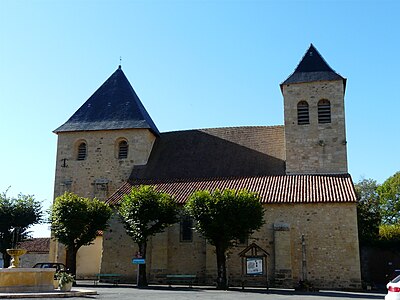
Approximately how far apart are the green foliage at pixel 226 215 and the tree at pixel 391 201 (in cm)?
2588

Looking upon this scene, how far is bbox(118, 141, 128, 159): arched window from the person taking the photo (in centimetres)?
3139

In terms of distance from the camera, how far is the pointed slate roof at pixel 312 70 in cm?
2952

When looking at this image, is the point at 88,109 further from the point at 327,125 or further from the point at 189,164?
the point at 327,125

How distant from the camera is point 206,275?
2512 centimetres

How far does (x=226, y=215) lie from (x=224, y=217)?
A: 14cm

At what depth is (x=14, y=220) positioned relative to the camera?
1219 inches

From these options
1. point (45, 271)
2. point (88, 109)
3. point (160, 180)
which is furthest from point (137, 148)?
point (45, 271)

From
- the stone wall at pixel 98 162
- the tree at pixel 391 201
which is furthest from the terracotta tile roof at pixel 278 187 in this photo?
the tree at pixel 391 201

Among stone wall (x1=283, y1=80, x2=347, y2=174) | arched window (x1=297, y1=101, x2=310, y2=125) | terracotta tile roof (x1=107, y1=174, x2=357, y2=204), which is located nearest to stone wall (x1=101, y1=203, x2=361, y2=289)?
terracotta tile roof (x1=107, y1=174, x2=357, y2=204)

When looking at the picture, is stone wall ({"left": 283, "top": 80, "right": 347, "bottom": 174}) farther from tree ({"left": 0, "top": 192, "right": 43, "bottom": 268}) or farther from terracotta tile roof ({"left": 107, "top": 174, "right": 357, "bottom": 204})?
tree ({"left": 0, "top": 192, "right": 43, "bottom": 268})

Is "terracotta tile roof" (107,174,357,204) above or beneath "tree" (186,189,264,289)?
above

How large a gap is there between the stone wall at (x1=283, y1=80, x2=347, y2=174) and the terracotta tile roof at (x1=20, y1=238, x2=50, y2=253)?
23023mm

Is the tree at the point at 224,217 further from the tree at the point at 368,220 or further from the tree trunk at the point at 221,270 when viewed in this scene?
the tree at the point at 368,220

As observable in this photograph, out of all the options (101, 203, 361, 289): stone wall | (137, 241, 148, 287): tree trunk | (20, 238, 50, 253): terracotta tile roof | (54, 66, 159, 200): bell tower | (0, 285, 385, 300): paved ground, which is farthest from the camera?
(20, 238, 50, 253): terracotta tile roof
